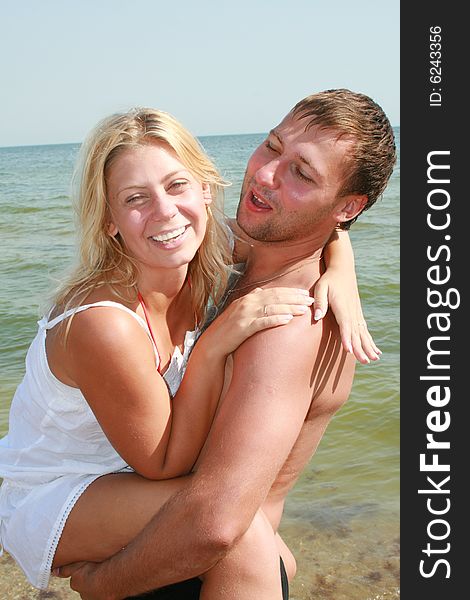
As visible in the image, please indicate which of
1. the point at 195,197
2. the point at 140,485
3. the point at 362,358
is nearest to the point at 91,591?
the point at 140,485

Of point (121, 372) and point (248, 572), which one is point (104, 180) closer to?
point (121, 372)

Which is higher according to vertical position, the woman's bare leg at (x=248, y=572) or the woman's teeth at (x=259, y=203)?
the woman's teeth at (x=259, y=203)

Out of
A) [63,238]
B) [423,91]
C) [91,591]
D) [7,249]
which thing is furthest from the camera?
[63,238]

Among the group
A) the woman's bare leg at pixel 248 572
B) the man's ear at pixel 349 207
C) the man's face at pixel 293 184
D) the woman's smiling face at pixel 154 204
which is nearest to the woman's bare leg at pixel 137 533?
the woman's bare leg at pixel 248 572

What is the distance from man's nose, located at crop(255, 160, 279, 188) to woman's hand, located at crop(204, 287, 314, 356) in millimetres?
462

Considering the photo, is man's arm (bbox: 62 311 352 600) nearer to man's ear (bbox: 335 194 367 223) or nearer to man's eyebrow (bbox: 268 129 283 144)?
man's ear (bbox: 335 194 367 223)

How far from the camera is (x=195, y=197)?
318 cm

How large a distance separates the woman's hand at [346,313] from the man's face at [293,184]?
0.27 m

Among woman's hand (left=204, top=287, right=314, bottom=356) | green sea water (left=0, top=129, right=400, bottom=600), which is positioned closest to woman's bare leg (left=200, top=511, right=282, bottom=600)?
woman's hand (left=204, top=287, right=314, bottom=356)

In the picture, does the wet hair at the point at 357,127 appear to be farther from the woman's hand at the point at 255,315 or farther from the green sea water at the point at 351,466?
the green sea water at the point at 351,466

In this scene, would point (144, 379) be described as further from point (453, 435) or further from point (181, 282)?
point (453, 435)

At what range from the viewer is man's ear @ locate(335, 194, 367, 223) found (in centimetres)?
330

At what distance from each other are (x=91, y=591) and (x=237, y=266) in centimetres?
158

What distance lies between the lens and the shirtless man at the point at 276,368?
2682mm
